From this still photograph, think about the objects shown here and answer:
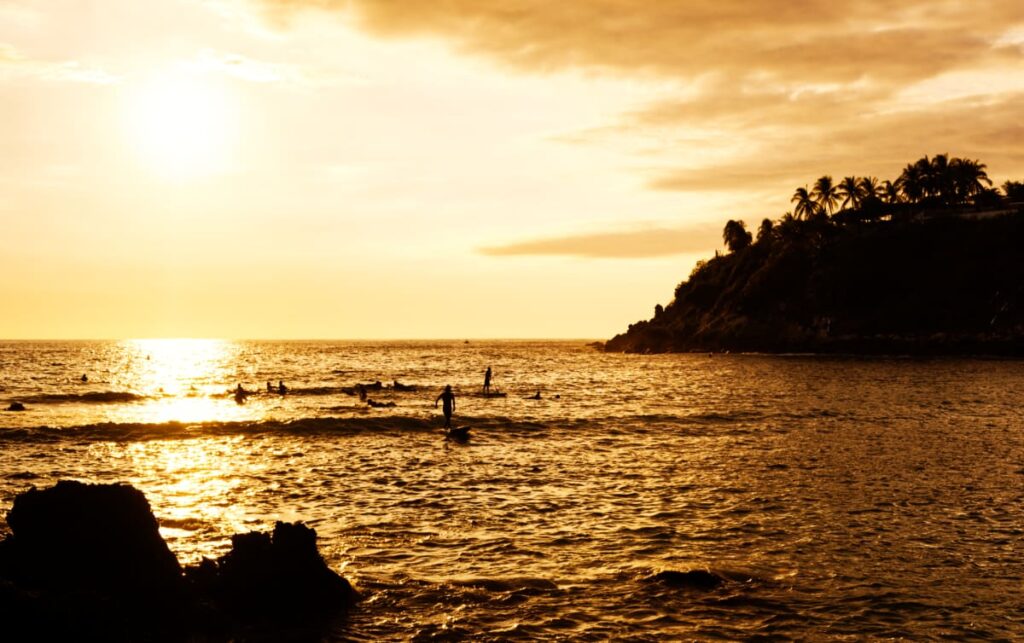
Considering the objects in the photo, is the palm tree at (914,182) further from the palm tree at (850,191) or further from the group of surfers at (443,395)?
the group of surfers at (443,395)

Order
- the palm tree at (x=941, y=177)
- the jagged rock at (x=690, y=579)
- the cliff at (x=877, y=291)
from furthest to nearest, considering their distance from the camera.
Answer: the palm tree at (x=941, y=177)
the cliff at (x=877, y=291)
the jagged rock at (x=690, y=579)

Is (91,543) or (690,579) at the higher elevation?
(91,543)

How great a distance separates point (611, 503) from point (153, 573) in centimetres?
1377

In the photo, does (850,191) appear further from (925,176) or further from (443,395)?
(443,395)

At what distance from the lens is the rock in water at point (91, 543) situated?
12.9 meters

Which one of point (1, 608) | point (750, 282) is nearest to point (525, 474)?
point (1, 608)

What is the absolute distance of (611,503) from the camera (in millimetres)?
23625

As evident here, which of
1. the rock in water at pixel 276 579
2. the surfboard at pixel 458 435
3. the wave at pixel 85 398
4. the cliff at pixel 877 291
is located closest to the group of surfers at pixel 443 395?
the surfboard at pixel 458 435

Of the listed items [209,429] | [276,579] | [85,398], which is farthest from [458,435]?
[85,398]

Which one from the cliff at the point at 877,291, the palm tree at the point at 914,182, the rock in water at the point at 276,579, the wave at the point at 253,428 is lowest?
the wave at the point at 253,428

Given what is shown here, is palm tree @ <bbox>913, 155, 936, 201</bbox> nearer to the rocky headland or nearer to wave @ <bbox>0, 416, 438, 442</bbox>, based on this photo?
the rocky headland

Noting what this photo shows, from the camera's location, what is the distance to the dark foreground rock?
12641 millimetres

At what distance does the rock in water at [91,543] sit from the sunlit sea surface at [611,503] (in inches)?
135

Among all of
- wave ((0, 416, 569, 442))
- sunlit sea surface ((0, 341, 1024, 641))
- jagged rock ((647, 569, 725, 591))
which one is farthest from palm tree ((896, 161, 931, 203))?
jagged rock ((647, 569, 725, 591))
